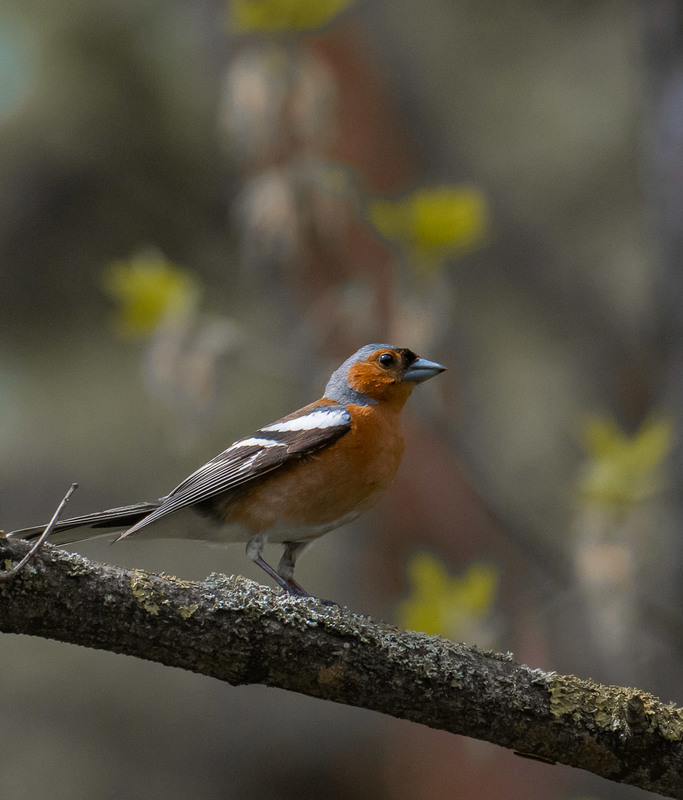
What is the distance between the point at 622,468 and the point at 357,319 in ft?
5.97

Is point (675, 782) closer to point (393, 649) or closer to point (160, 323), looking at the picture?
point (393, 649)

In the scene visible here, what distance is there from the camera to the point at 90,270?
13.6 m

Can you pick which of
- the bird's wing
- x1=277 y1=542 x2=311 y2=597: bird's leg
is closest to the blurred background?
x1=277 y1=542 x2=311 y2=597: bird's leg

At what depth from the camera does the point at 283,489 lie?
12.6ft

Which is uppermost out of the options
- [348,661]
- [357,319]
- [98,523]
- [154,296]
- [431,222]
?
[431,222]

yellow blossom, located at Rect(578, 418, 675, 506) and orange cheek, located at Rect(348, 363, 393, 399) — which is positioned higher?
yellow blossom, located at Rect(578, 418, 675, 506)

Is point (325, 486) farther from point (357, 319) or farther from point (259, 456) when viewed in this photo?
point (357, 319)

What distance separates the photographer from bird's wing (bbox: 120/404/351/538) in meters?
3.85

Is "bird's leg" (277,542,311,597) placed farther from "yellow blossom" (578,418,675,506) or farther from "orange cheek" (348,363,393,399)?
"yellow blossom" (578,418,675,506)

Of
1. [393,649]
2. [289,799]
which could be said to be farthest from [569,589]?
[289,799]

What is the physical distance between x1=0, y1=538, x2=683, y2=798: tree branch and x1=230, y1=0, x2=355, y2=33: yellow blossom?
3591 millimetres

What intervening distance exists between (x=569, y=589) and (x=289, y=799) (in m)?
6.64

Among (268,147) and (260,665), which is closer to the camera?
(260,665)

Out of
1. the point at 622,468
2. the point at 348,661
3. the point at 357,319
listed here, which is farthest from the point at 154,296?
the point at 348,661
